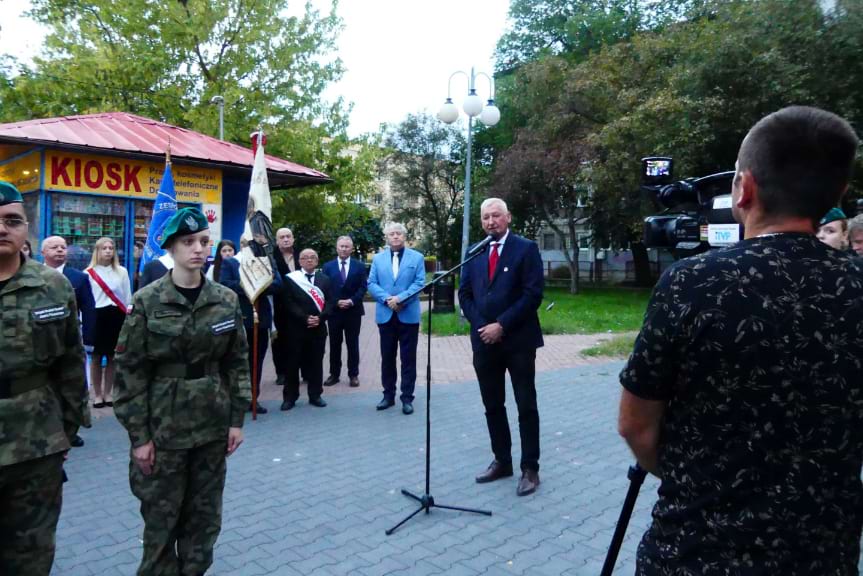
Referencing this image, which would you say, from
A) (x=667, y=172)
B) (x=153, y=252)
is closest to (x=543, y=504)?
(x=667, y=172)

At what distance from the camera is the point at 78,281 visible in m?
6.88

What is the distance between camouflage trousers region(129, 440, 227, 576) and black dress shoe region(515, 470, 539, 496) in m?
2.43

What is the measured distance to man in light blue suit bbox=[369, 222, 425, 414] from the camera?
7875 mm

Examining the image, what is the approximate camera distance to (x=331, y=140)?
722 inches

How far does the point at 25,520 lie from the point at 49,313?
2.84 feet

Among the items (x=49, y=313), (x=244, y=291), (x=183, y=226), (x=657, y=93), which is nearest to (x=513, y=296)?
(x=183, y=226)

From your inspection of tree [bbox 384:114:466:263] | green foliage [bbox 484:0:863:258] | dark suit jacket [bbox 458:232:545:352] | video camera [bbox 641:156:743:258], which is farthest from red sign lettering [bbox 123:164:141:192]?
tree [bbox 384:114:466:263]

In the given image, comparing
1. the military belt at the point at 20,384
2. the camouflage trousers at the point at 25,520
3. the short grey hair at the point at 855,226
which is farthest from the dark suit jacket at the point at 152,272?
the short grey hair at the point at 855,226

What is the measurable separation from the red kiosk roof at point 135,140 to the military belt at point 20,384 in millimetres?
7099

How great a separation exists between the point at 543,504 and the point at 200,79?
1545 centimetres

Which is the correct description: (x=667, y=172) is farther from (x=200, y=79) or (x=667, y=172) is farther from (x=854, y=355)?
(x=200, y=79)

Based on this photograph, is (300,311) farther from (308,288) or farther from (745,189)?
(745,189)

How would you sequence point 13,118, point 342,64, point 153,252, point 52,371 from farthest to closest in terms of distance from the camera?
1. point 342,64
2. point 13,118
3. point 153,252
4. point 52,371

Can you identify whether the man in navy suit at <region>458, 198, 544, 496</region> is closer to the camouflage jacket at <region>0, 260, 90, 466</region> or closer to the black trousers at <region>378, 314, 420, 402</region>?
the black trousers at <region>378, 314, 420, 402</region>
